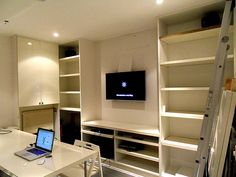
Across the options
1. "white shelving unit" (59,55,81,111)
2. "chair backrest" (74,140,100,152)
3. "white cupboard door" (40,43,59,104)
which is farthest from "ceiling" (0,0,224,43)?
"chair backrest" (74,140,100,152)

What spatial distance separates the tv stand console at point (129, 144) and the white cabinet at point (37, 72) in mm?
1067

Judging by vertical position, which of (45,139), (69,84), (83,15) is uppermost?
(83,15)

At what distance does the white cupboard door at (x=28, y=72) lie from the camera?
10.9 feet

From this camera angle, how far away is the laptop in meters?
1.91

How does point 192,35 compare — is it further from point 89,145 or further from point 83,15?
point 89,145

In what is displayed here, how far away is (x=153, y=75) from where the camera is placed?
124 inches

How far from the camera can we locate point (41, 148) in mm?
2100

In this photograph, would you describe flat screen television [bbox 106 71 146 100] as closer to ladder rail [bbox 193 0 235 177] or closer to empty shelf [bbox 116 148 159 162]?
empty shelf [bbox 116 148 159 162]

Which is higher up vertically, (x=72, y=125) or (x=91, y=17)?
(x=91, y=17)

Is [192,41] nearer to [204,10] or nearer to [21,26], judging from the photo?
[204,10]

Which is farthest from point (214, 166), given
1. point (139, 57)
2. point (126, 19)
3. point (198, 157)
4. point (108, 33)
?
point (108, 33)

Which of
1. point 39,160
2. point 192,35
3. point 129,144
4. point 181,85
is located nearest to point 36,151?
point 39,160

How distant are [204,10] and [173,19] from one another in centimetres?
45

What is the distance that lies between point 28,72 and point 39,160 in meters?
2.14
